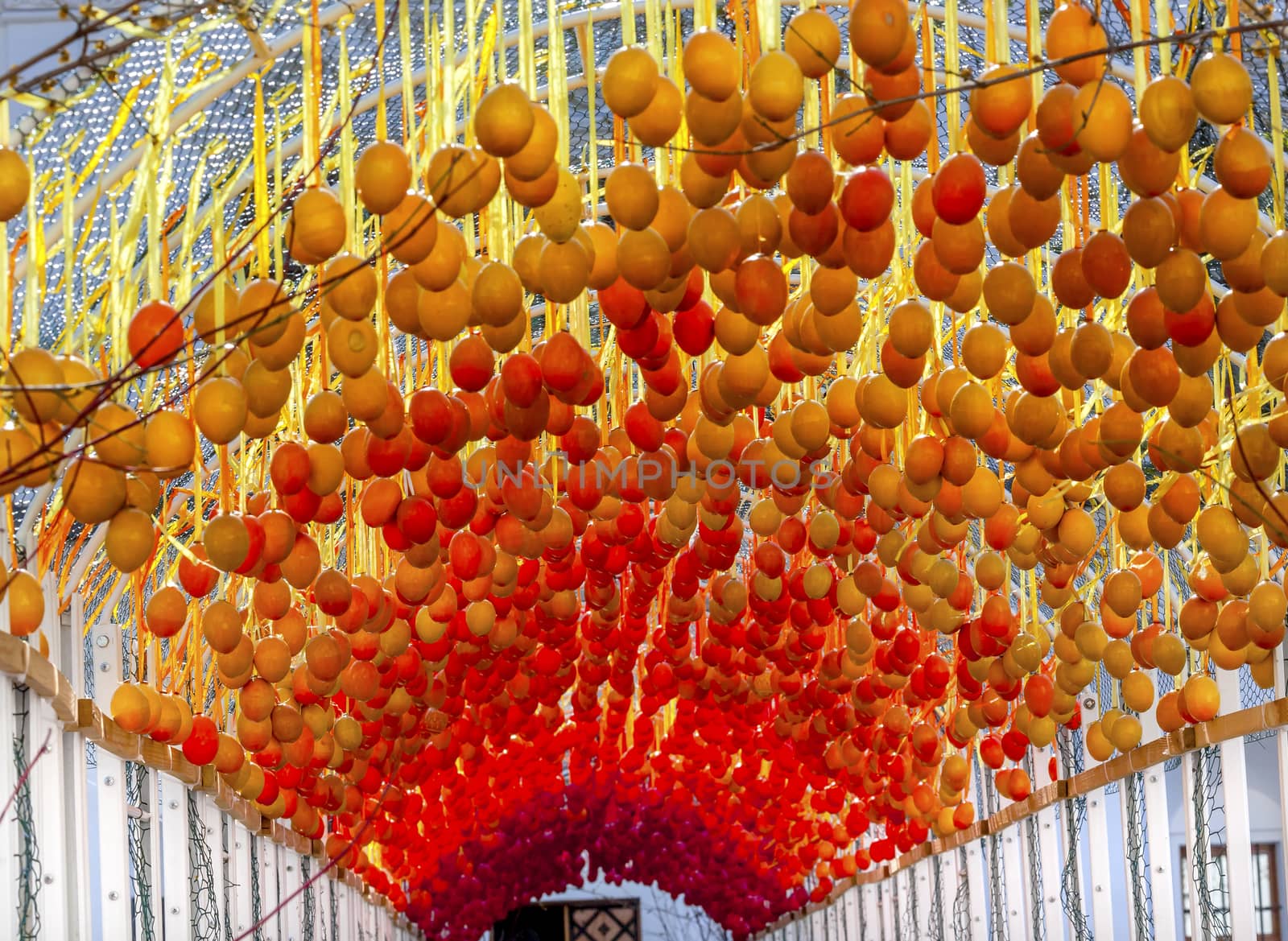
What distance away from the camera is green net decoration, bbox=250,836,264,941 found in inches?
417

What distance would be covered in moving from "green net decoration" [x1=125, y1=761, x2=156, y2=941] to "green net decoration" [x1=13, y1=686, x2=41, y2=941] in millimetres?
1698

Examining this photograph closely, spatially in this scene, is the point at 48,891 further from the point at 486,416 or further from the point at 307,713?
the point at 486,416

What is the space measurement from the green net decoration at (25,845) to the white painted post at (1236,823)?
17.3 feet

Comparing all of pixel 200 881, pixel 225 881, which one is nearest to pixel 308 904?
pixel 225 881

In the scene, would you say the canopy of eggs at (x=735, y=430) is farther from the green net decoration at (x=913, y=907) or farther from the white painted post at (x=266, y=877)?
the green net decoration at (x=913, y=907)

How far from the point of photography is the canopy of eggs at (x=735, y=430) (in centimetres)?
274

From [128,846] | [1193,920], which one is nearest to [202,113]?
[128,846]

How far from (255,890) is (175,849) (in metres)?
2.03

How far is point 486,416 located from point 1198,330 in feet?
4.87

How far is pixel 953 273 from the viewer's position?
3.03 m

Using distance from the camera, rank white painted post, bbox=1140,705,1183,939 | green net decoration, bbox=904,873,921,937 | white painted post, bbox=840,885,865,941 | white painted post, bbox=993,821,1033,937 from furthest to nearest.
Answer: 1. white painted post, bbox=840,885,865,941
2. green net decoration, bbox=904,873,921,937
3. white painted post, bbox=993,821,1033,937
4. white painted post, bbox=1140,705,1183,939

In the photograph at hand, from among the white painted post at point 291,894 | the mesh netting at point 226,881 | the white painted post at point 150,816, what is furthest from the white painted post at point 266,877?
the white painted post at point 150,816

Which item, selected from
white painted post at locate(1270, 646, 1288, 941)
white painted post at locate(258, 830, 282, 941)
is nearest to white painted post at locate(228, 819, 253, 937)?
white painted post at locate(258, 830, 282, 941)

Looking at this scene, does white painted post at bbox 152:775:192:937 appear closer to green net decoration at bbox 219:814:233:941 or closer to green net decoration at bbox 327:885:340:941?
green net decoration at bbox 219:814:233:941
